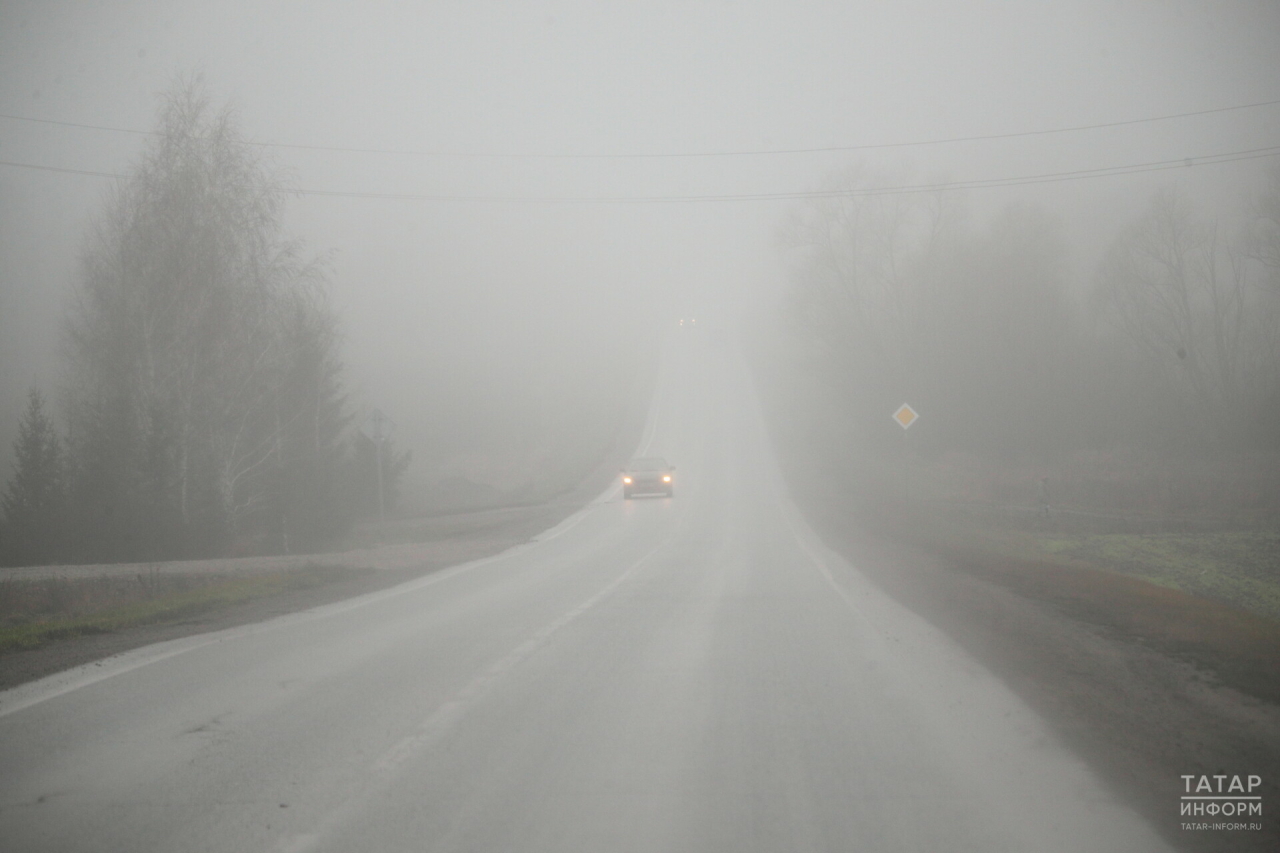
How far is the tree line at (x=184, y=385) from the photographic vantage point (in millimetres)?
21953

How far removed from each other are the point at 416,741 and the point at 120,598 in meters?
11.2

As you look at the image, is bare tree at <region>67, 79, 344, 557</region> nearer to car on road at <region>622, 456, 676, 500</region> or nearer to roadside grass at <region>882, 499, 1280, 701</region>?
car on road at <region>622, 456, 676, 500</region>

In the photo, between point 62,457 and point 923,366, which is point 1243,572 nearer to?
point 62,457

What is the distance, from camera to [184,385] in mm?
23688

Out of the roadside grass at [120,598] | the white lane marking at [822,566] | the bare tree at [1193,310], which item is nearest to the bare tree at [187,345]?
the roadside grass at [120,598]

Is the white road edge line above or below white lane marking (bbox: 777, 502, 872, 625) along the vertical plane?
above

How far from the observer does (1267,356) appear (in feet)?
116

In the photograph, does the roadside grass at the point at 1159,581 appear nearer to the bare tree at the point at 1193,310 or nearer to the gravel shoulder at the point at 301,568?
the gravel shoulder at the point at 301,568

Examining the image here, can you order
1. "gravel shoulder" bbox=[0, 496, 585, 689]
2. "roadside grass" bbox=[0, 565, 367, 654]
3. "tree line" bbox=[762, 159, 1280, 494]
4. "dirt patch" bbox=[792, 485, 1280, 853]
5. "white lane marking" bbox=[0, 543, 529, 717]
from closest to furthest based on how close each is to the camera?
"dirt patch" bbox=[792, 485, 1280, 853] → "white lane marking" bbox=[0, 543, 529, 717] → "gravel shoulder" bbox=[0, 496, 585, 689] → "roadside grass" bbox=[0, 565, 367, 654] → "tree line" bbox=[762, 159, 1280, 494]

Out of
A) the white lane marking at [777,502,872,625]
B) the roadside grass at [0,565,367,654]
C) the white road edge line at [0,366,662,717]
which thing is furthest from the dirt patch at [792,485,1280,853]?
the roadside grass at [0,565,367,654]

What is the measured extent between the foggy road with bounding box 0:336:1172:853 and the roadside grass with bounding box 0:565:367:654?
73.0 inches

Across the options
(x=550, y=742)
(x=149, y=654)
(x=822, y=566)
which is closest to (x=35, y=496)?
(x=149, y=654)

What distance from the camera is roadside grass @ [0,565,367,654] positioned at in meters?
9.79

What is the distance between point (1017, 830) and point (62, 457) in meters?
31.4
